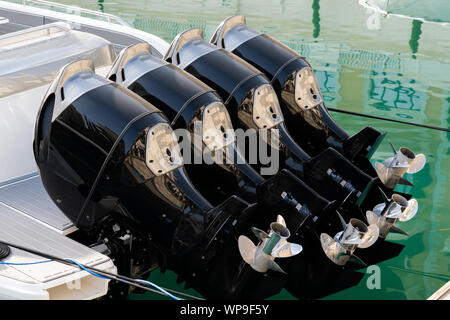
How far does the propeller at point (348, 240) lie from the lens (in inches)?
117

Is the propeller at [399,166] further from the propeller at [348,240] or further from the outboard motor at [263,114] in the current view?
the propeller at [348,240]

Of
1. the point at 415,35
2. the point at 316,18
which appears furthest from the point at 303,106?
the point at 316,18

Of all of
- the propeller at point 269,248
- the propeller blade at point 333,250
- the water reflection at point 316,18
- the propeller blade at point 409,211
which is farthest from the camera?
the water reflection at point 316,18

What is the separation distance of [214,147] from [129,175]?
526 mm

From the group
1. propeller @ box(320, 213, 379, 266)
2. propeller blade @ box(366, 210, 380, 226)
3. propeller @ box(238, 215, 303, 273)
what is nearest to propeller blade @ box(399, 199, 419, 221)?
propeller blade @ box(366, 210, 380, 226)

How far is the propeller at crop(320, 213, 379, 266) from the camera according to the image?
2971 mm

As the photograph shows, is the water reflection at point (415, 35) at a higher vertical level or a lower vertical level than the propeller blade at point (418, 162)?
lower

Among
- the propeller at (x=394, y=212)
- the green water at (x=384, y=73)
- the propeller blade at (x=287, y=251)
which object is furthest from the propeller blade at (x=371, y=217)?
the propeller blade at (x=287, y=251)

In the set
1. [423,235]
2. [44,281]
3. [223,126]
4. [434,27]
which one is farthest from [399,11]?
[44,281]

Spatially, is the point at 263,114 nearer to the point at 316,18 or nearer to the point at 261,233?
the point at 261,233

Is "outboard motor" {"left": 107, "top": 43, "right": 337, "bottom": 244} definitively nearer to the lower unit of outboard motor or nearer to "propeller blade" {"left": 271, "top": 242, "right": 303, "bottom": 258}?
the lower unit of outboard motor

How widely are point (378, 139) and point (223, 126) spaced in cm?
103

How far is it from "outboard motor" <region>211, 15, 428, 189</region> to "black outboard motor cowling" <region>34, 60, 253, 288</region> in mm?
1070

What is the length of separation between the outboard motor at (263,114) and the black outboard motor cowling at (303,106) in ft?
0.82
